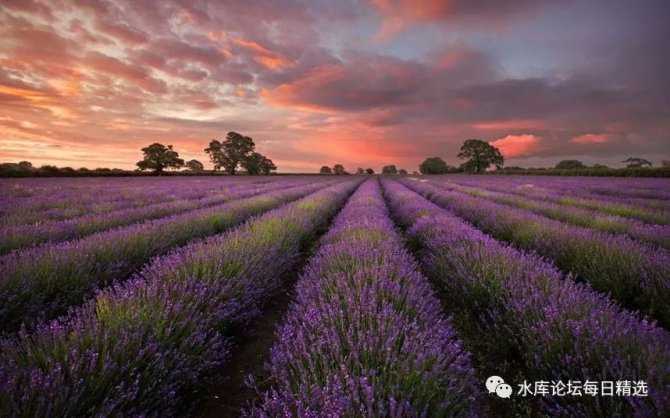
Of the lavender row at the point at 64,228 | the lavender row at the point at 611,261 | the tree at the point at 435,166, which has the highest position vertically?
the tree at the point at 435,166

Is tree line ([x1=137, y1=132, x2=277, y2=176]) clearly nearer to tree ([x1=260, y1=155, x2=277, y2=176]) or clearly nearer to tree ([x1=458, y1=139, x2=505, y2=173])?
tree ([x1=260, y1=155, x2=277, y2=176])

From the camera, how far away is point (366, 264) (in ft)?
9.64

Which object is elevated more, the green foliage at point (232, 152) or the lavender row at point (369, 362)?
the green foliage at point (232, 152)

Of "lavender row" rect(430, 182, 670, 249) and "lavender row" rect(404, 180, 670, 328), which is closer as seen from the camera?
"lavender row" rect(404, 180, 670, 328)

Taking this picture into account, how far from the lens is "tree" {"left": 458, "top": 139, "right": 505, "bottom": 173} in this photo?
66.6 metres

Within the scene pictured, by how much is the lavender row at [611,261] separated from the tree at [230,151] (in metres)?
55.0

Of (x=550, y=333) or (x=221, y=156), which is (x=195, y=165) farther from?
(x=550, y=333)

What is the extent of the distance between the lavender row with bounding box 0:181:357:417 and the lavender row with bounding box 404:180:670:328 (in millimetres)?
2877

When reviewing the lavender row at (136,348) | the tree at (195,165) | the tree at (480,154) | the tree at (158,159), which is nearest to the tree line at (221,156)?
the tree at (158,159)

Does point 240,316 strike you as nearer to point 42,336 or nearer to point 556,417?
point 42,336

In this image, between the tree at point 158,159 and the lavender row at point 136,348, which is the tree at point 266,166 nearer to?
the tree at point 158,159

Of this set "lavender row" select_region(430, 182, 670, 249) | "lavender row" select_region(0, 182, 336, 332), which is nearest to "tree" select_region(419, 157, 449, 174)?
"lavender row" select_region(430, 182, 670, 249)

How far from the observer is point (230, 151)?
182ft

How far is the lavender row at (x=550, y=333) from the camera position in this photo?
1433 mm
